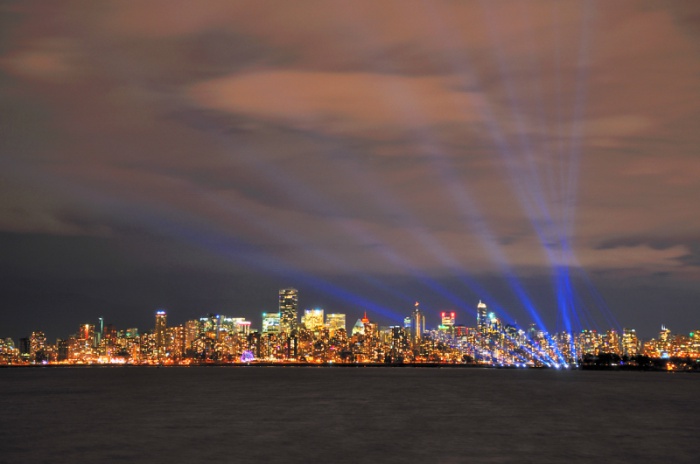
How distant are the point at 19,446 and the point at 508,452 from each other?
41963mm

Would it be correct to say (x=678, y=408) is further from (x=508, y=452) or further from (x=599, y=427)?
(x=508, y=452)

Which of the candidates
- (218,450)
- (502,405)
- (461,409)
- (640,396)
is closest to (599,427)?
(461,409)

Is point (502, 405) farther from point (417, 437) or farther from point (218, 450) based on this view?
point (218, 450)

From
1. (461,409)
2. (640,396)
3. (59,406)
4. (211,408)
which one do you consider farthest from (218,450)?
(640,396)

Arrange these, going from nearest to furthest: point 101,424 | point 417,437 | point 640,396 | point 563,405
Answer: point 417,437 < point 101,424 < point 563,405 < point 640,396

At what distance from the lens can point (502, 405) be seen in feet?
391

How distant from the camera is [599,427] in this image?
8762cm

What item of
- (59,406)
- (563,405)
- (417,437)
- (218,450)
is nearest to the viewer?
(218,450)

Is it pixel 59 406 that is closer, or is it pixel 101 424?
pixel 101 424

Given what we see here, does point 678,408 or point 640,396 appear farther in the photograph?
point 640,396

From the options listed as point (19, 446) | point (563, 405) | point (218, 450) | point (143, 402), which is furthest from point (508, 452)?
point (143, 402)

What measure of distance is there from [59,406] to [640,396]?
10250 cm

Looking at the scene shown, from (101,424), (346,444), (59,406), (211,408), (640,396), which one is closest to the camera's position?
(346,444)

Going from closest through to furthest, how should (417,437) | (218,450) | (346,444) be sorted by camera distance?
(218,450) → (346,444) → (417,437)
